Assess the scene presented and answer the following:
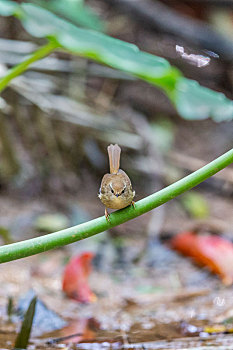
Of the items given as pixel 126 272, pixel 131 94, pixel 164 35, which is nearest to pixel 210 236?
pixel 126 272

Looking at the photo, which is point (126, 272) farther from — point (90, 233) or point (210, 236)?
point (90, 233)

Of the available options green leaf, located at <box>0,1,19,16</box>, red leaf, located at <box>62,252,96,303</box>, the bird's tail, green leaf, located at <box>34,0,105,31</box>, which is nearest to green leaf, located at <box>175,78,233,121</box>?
the bird's tail

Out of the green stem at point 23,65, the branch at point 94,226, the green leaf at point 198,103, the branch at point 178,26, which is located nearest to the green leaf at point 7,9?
the green stem at point 23,65

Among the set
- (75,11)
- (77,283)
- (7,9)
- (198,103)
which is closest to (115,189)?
(198,103)

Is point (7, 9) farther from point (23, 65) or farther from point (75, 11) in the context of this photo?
point (75, 11)

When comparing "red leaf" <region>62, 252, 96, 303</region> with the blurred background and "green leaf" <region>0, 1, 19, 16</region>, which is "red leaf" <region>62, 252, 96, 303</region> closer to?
the blurred background

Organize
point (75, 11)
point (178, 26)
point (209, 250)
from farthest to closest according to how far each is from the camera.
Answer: point (178, 26) < point (75, 11) < point (209, 250)
